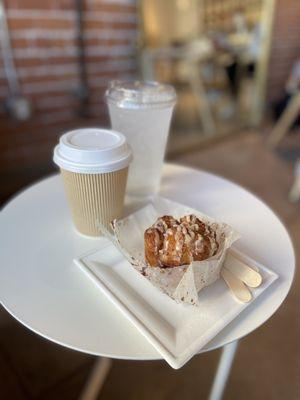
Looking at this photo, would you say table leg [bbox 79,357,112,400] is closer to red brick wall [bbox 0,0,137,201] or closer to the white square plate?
the white square plate

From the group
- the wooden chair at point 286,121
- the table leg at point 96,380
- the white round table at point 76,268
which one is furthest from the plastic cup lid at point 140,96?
the wooden chair at point 286,121

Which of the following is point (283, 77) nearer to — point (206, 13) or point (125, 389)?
point (206, 13)

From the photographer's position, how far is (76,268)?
487 mm

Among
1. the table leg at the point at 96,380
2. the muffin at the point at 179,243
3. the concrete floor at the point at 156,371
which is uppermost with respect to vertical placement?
the muffin at the point at 179,243

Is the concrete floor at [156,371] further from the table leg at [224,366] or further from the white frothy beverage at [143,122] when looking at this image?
the white frothy beverage at [143,122]

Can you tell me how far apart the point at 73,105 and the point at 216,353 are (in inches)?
48.6

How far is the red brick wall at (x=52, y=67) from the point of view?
1.37m

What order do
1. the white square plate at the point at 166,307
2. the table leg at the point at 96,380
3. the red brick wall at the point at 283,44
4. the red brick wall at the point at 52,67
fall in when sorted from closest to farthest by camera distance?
the white square plate at the point at 166,307 → the table leg at the point at 96,380 → the red brick wall at the point at 52,67 → the red brick wall at the point at 283,44

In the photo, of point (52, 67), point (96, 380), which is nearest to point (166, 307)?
point (96, 380)

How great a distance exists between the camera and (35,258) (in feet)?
1.65

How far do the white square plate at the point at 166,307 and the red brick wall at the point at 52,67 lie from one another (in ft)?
3.72

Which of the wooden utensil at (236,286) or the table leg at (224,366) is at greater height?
the wooden utensil at (236,286)

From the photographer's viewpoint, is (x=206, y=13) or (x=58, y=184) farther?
(x=206, y=13)

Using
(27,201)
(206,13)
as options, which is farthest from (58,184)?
(206,13)
